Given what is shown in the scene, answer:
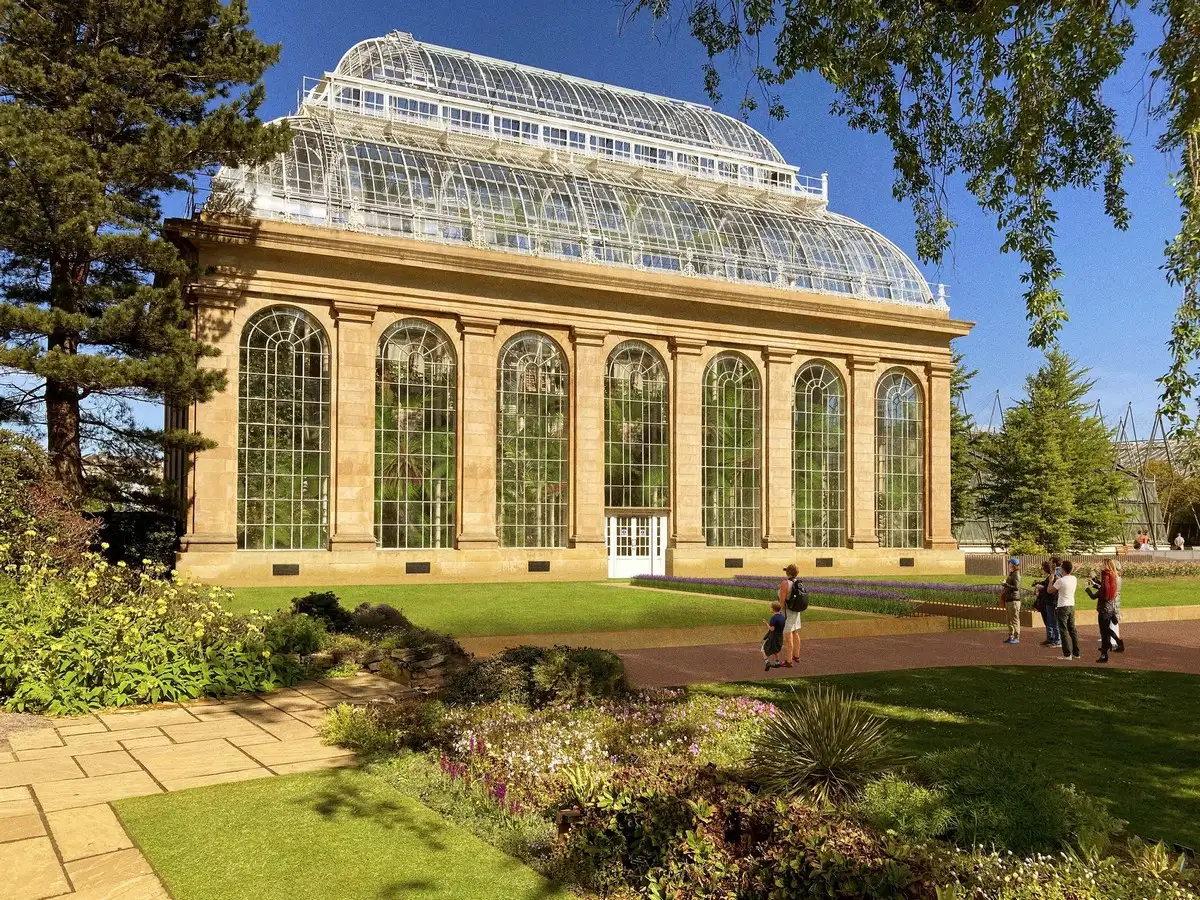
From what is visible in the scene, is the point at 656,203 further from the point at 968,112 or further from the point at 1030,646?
the point at 968,112

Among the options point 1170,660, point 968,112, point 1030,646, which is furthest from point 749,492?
point 968,112

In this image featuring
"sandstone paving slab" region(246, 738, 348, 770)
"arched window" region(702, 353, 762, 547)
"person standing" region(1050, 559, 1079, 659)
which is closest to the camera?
"sandstone paving slab" region(246, 738, 348, 770)

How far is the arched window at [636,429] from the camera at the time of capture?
3725cm

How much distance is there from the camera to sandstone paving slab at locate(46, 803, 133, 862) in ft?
22.8

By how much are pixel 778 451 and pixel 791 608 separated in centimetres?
→ 2320

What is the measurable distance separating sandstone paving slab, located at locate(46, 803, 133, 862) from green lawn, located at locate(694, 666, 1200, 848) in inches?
293

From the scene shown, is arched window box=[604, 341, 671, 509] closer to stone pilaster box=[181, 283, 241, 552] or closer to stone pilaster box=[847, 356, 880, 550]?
stone pilaster box=[847, 356, 880, 550]

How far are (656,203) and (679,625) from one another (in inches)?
954

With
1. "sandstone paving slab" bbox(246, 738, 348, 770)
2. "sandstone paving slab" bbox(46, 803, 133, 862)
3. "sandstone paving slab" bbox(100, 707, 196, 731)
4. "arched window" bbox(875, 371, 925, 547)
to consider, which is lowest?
"sandstone paving slab" bbox(100, 707, 196, 731)

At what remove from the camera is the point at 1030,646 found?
67.8 ft

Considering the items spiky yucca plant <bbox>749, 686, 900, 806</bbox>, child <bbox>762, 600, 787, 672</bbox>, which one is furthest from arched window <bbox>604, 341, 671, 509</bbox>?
spiky yucca plant <bbox>749, 686, 900, 806</bbox>

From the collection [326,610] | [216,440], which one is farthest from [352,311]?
[326,610]

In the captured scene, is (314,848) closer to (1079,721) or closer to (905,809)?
(905,809)

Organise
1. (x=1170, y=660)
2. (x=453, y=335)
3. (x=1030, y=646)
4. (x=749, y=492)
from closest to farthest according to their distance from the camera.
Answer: (x=1170, y=660) < (x=1030, y=646) < (x=453, y=335) < (x=749, y=492)
